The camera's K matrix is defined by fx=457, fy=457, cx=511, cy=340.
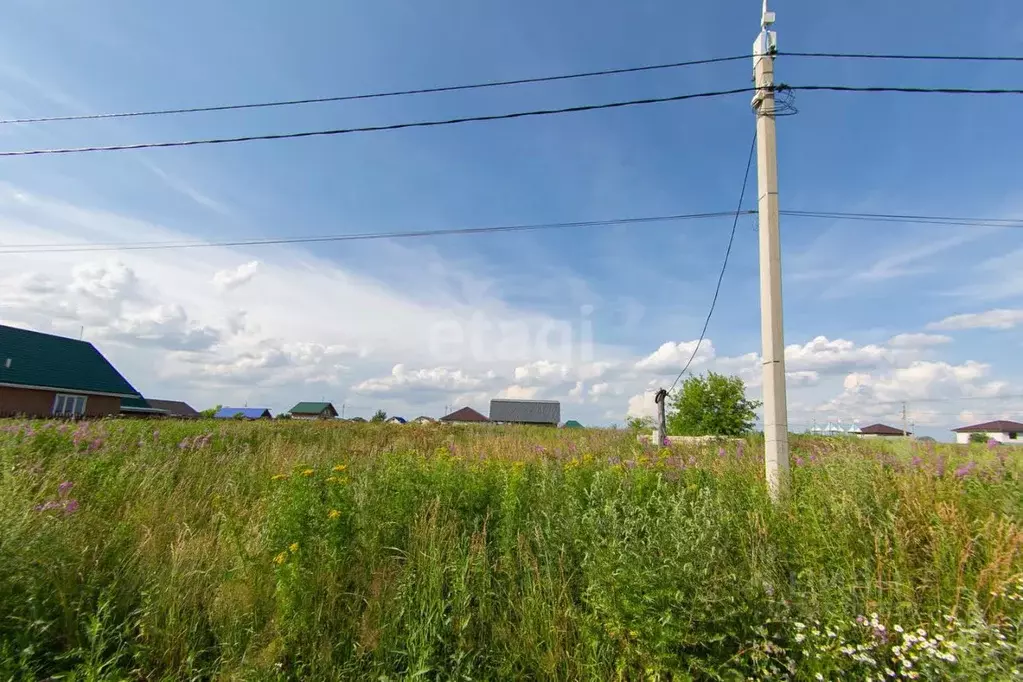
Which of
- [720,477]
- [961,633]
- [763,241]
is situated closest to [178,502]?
[720,477]

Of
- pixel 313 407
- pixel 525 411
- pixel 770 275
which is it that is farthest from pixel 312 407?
pixel 770 275

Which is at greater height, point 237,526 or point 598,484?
point 598,484

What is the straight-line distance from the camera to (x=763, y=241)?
493cm

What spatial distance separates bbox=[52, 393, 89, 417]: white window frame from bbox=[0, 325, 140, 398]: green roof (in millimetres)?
416

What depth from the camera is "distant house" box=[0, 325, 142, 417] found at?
24.1m

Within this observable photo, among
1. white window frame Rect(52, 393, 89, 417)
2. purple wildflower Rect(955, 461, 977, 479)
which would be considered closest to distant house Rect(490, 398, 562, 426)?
white window frame Rect(52, 393, 89, 417)

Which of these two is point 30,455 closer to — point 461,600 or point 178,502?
point 178,502

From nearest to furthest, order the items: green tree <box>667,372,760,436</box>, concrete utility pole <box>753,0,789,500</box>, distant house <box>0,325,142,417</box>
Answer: concrete utility pole <box>753,0,789,500</box> → green tree <box>667,372,760,436</box> → distant house <box>0,325,142,417</box>

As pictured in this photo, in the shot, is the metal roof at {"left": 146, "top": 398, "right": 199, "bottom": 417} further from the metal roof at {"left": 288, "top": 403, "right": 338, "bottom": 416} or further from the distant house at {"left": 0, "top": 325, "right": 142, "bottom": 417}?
the distant house at {"left": 0, "top": 325, "right": 142, "bottom": 417}

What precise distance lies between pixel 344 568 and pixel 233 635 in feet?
2.29

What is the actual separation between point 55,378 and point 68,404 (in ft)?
5.38

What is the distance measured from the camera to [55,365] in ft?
88.4

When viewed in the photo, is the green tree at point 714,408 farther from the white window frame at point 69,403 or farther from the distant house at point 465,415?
the distant house at point 465,415

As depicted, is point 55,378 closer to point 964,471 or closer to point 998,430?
point 964,471
